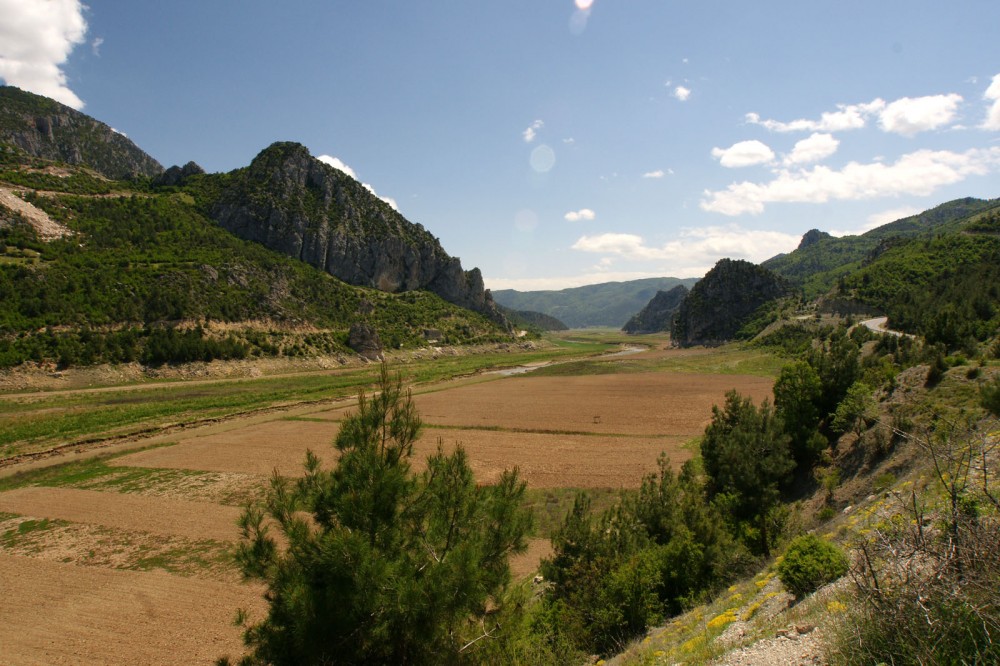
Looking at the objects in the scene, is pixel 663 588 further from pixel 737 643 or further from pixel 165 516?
pixel 165 516

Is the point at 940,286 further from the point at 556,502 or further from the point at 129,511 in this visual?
the point at 129,511

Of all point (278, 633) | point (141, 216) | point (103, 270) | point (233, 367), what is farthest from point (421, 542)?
point (141, 216)

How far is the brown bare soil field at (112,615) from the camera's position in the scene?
39.7ft

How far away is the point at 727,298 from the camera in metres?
134

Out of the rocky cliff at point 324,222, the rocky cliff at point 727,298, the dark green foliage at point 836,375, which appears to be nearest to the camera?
the dark green foliage at point 836,375

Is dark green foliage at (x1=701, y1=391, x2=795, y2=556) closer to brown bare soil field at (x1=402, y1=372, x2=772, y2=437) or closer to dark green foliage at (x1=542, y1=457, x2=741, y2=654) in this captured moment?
dark green foliage at (x1=542, y1=457, x2=741, y2=654)

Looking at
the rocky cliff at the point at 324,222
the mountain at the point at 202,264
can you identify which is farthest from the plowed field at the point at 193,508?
the rocky cliff at the point at 324,222

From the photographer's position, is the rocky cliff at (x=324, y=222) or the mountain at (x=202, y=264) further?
the rocky cliff at (x=324, y=222)

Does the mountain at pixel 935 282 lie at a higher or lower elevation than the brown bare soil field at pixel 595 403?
higher

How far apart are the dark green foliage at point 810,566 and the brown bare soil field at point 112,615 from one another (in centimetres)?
1380

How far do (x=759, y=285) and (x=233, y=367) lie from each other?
134 metres

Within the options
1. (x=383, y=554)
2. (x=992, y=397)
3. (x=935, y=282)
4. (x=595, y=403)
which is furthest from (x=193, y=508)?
(x=935, y=282)

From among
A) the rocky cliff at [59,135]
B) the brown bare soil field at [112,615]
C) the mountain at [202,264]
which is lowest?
the brown bare soil field at [112,615]

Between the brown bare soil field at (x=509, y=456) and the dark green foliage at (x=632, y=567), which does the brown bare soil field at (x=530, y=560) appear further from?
the brown bare soil field at (x=509, y=456)
